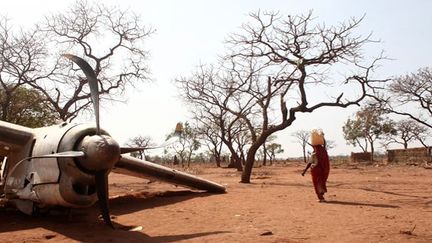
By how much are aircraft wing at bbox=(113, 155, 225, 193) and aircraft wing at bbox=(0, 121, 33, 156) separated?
2.39 metres

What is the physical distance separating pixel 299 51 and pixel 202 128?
112 ft

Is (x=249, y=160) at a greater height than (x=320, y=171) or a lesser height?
greater

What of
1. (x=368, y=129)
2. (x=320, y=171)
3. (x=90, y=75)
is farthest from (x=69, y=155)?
Result: (x=368, y=129)

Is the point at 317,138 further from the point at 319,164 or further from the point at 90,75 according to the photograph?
the point at 90,75

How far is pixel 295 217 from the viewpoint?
364 inches

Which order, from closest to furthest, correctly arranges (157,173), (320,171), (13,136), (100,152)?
1. (100,152)
2. (13,136)
3. (320,171)
4. (157,173)

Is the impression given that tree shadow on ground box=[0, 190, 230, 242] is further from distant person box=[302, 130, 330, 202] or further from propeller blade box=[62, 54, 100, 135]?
distant person box=[302, 130, 330, 202]

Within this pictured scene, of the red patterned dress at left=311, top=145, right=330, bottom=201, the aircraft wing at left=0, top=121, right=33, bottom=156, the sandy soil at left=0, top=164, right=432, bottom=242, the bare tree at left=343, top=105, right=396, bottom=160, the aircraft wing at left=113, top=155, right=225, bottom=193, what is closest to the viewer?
the sandy soil at left=0, top=164, right=432, bottom=242

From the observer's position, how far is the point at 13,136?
9.20 metres

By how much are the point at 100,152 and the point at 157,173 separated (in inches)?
188

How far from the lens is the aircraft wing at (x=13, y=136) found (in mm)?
9156

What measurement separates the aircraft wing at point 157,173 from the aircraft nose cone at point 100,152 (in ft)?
10.5

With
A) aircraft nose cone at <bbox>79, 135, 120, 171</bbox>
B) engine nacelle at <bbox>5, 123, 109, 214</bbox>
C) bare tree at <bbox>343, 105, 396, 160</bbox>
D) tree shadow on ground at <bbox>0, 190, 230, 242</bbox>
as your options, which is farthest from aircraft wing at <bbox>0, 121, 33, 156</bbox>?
bare tree at <bbox>343, 105, 396, 160</bbox>

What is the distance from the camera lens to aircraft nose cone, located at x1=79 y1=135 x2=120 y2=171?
7578mm
